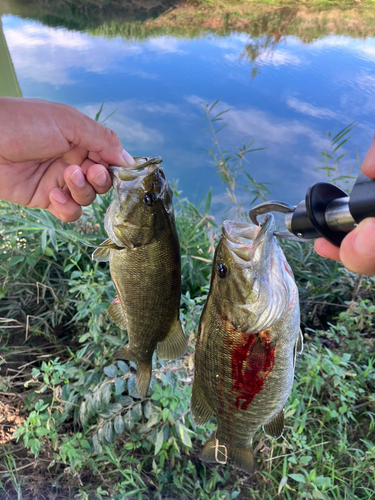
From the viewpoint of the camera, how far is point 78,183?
1.41 metres

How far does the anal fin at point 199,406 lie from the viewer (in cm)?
135

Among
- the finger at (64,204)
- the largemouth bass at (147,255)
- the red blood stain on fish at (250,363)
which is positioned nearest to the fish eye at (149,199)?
the largemouth bass at (147,255)

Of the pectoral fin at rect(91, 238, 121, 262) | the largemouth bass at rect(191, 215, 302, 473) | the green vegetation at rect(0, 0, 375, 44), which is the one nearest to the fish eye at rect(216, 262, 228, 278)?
the largemouth bass at rect(191, 215, 302, 473)

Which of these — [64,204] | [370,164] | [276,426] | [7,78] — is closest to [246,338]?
[276,426]

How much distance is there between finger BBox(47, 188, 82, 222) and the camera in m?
1.59

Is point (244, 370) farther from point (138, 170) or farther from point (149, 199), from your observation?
point (138, 170)

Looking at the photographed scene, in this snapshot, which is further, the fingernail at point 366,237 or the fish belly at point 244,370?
the fish belly at point 244,370

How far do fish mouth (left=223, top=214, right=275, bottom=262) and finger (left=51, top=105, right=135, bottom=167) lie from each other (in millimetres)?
662

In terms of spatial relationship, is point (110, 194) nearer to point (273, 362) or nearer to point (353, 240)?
point (273, 362)

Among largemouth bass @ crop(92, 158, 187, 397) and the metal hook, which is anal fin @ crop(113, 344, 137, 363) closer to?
largemouth bass @ crop(92, 158, 187, 397)

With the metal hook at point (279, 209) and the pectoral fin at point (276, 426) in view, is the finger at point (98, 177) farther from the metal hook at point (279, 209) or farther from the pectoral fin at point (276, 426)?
the pectoral fin at point (276, 426)

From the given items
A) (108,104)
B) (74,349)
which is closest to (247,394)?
(74,349)

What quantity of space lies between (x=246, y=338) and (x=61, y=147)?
48.6 inches

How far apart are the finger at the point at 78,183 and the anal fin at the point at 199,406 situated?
1012mm
